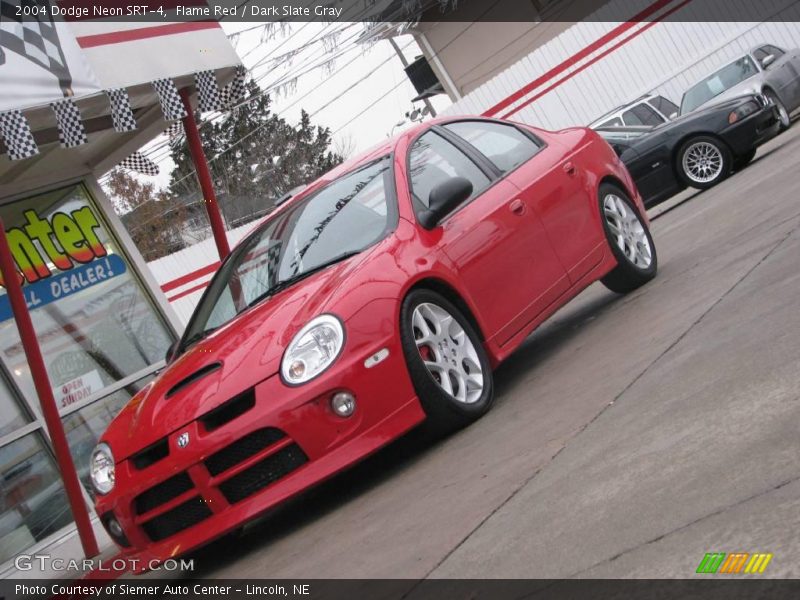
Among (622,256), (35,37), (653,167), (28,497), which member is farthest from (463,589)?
(653,167)

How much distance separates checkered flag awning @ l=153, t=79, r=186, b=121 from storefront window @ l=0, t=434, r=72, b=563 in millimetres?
2729

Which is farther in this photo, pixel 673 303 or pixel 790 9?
pixel 790 9

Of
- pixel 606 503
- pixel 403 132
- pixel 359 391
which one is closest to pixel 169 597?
pixel 359 391

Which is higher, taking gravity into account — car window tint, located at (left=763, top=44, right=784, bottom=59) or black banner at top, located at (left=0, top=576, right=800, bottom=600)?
car window tint, located at (left=763, top=44, right=784, bottom=59)

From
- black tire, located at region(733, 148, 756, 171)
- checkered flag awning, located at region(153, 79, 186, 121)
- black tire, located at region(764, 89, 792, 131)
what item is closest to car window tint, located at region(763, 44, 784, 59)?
black tire, located at region(764, 89, 792, 131)

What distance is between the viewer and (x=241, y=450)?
5.26 m

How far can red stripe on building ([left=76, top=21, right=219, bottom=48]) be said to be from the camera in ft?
→ 28.3

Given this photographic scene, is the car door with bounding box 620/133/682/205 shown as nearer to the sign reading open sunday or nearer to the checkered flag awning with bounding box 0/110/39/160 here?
the sign reading open sunday

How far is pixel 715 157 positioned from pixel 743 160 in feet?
2.49

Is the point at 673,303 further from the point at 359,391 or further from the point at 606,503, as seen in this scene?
the point at 606,503

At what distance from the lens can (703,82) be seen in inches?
703

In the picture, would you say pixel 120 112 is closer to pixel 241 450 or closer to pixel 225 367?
pixel 225 367

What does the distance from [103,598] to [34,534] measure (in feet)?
7.42

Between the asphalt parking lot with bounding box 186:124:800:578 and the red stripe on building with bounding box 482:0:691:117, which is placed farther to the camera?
the red stripe on building with bounding box 482:0:691:117
